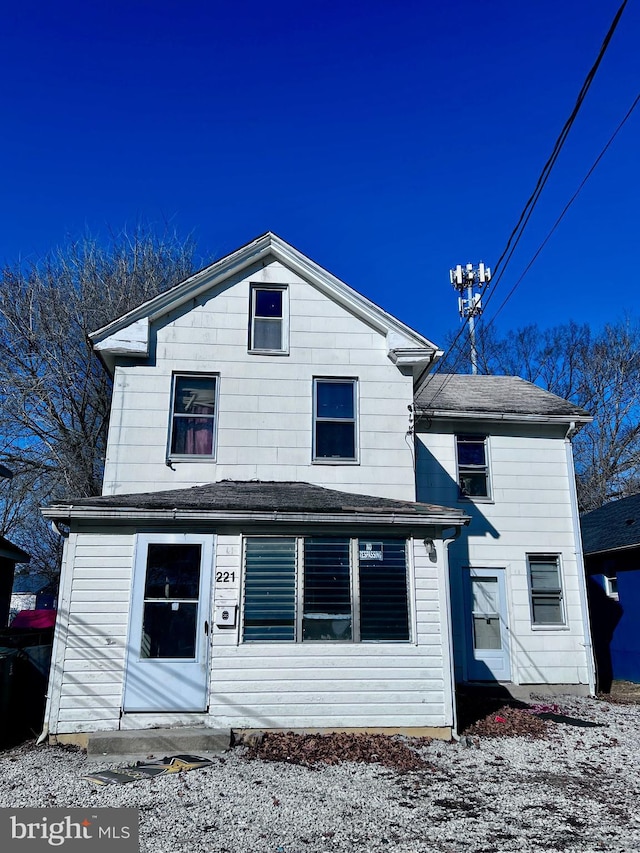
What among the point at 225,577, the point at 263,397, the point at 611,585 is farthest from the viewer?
the point at 611,585

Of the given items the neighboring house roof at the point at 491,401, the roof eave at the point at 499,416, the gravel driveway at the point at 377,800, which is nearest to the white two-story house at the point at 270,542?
the gravel driveway at the point at 377,800

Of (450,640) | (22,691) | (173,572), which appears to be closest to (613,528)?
(450,640)

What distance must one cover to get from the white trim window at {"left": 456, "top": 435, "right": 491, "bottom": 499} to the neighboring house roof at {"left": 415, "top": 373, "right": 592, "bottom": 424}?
600 mm

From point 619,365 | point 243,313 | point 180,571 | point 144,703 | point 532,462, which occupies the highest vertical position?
point 619,365

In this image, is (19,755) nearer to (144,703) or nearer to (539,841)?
(144,703)

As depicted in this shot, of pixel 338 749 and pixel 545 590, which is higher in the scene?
pixel 545 590

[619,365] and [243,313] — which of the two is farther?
[619,365]

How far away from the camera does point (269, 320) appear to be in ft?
37.6

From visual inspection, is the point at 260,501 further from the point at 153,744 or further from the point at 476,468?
the point at 476,468

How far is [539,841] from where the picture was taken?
508cm

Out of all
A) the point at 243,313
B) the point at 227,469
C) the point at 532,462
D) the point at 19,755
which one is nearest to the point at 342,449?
the point at 227,469

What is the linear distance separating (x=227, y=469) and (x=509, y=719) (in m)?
5.94

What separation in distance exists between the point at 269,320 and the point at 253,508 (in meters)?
4.10

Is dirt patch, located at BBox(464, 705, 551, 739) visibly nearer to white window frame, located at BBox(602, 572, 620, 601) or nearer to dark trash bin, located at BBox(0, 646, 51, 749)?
white window frame, located at BBox(602, 572, 620, 601)
